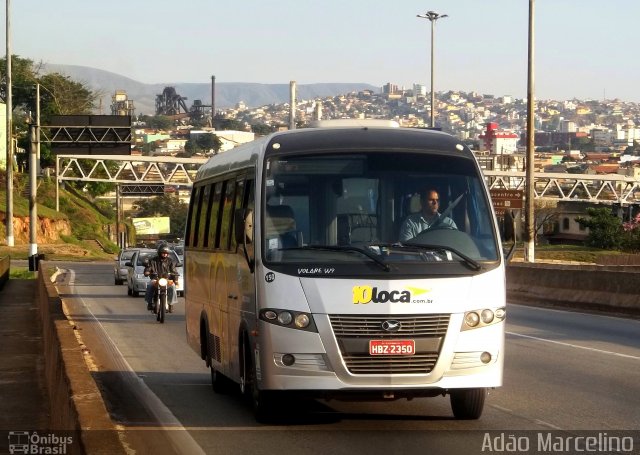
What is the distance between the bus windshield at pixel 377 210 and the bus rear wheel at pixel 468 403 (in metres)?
1.15

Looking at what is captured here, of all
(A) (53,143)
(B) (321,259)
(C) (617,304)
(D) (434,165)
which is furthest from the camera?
(A) (53,143)

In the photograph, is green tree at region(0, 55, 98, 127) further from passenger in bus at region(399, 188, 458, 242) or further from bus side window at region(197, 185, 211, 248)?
passenger in bus at region(399, 188, 458, 242)

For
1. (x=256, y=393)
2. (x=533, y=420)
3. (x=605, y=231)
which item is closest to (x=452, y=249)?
(x=533, y=420)

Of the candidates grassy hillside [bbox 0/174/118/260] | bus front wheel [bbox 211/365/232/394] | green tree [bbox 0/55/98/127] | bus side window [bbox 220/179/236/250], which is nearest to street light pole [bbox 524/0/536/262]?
bus front wheel [bbox 211/365/232/394]

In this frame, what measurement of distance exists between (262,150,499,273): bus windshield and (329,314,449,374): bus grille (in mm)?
478

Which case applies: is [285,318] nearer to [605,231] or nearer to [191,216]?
[191,216]

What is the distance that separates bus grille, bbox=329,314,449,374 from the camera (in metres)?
10.6

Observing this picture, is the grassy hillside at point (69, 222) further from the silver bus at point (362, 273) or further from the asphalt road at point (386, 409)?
the silver bus at point (362, 273)

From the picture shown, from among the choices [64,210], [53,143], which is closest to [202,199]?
[53,143]

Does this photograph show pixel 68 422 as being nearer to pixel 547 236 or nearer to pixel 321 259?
pixel 321 259

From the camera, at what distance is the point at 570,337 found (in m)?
21.0

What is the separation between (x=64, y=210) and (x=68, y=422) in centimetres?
9683

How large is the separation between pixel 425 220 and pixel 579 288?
18.1m

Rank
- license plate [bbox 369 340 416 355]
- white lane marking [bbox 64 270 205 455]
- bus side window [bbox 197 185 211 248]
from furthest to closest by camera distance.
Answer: bus side window [bbox 197 185 211 248]
license plate [bbox 369 340 416 355]
white lane marking [bbox 64 270 205 455]
